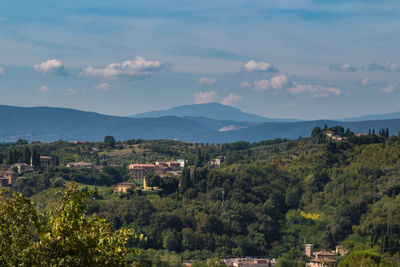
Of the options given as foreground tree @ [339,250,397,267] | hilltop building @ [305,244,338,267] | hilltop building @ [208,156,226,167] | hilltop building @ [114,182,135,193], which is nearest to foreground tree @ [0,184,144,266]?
foreground tree @ [339,250,397,267]

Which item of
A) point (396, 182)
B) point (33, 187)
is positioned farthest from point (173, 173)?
point (396, 182)

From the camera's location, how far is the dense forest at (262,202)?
8175 centimetres

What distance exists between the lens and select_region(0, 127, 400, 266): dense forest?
8175 cm

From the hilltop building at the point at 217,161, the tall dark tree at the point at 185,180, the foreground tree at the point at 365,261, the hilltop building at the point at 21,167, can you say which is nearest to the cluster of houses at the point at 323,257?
the foreground tree at the point at 365,261

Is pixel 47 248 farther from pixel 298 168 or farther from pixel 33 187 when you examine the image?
pixel 298 168

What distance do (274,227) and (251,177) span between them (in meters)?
14.5

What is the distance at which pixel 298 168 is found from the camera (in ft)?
364

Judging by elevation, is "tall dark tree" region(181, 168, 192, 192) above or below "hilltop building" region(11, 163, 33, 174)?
below

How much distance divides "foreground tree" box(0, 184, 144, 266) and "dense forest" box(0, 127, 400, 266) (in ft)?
147

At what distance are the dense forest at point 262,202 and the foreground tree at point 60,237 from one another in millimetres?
44704

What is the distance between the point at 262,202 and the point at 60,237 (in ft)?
283

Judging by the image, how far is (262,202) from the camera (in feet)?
330

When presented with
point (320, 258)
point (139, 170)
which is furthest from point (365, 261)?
point (139, 170)

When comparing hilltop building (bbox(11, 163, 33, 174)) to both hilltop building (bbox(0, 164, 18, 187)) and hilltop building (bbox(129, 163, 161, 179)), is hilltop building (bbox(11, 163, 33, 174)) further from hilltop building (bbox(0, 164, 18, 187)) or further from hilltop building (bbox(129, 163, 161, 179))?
hilltop building (bbox(129, 163, 161, 179))
